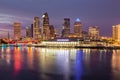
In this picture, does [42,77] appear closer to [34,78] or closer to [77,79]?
[34,78]

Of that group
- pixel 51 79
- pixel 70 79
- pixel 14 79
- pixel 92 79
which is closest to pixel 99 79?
pixel 92 79

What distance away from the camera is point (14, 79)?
34.2 m

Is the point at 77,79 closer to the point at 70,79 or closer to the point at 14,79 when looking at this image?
the point at 70,79

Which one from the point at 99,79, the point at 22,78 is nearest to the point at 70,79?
the point at 99,79

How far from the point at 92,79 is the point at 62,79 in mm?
3684

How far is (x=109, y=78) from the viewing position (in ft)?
117

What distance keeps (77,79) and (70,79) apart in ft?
2.92

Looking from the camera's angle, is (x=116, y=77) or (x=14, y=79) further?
(x=116, y=77)

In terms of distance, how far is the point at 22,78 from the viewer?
34.9 metres

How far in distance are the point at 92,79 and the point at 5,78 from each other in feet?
35.0

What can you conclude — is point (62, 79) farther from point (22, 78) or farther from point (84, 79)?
point (22, 78)

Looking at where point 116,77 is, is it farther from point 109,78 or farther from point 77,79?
point 77,79

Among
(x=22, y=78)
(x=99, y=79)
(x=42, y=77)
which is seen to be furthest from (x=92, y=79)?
(x=22, y=78)

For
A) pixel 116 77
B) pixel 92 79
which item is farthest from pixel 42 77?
pixel 116 77
